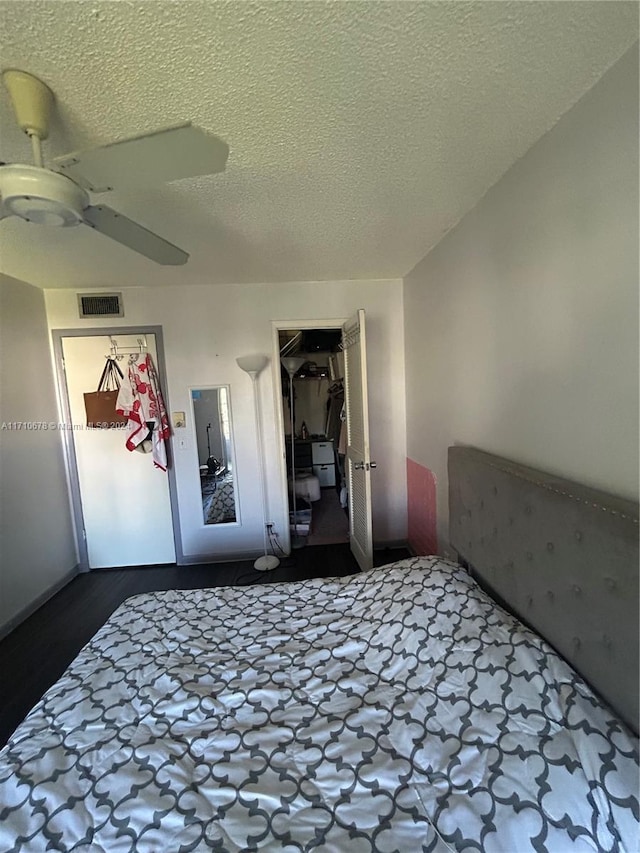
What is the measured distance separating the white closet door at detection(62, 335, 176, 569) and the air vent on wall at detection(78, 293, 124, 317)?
201 mm

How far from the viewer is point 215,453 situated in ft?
10.6

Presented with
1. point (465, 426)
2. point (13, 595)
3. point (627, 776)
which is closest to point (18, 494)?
A: point (13, 595)

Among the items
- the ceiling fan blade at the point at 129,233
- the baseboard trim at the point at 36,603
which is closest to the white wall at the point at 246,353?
the baseboard trim at the point at 36,603

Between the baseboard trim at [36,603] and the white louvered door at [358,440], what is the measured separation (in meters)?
2.42

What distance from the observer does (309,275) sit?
115 inches

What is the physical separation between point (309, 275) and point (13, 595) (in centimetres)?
314

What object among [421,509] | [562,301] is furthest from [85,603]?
[562,301]

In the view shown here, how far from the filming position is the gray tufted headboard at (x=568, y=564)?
0.94 meters

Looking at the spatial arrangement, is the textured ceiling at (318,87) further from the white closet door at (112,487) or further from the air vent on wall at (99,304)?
the white closet door at (112,487)

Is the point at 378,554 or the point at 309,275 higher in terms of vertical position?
the point at 309,275

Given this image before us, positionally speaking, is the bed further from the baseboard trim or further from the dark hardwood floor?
the baseboard trim

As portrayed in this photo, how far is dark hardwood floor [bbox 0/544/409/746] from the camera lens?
1.97 meters

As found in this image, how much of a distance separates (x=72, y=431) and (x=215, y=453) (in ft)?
3.97

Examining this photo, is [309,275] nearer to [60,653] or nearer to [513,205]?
[513,205]
